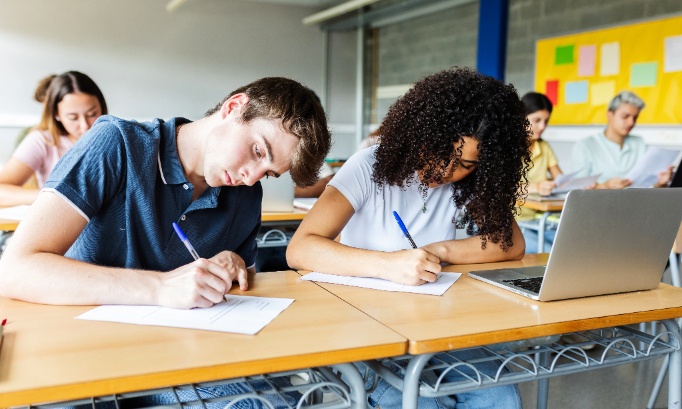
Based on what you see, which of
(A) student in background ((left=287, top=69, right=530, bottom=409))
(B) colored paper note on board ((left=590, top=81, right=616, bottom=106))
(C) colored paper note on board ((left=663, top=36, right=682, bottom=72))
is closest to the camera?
(A) student in background ((left=287, top=69, right=530, bottom=409))

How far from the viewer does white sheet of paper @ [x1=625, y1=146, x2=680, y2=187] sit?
333cm

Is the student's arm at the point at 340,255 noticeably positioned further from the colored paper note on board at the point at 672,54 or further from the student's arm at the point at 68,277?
the colored paper note on board at the point at 672,54

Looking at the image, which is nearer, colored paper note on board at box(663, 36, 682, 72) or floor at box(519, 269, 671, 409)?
floor at box(519, 269, 671, 409)

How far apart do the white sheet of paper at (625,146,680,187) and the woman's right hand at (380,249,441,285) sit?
8.05ft

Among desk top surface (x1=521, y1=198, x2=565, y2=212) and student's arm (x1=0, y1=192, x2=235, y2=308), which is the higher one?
student's arm (x1=0, y1=192, x2=235, y2=308)

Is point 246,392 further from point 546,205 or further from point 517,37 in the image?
point 517,37

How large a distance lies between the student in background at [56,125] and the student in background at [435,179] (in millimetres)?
1690

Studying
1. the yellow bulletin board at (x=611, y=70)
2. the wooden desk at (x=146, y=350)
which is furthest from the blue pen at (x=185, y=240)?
the yellow bulletin board at (x=611, y=70)

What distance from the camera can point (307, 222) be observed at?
1.56 meters

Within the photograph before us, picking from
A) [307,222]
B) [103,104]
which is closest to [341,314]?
[307,222]

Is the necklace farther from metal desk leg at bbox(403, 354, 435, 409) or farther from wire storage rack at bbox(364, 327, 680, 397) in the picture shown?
metal desk leg at bbox(403, 354, 435, 409)

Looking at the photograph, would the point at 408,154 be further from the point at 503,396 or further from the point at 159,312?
the point at 159,312

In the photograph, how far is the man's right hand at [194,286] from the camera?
3.61 ft

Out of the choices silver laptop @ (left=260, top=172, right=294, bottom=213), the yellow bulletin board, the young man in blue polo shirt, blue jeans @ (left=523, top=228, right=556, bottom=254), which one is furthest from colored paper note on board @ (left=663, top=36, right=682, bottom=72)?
the young man in blue polo shirt
